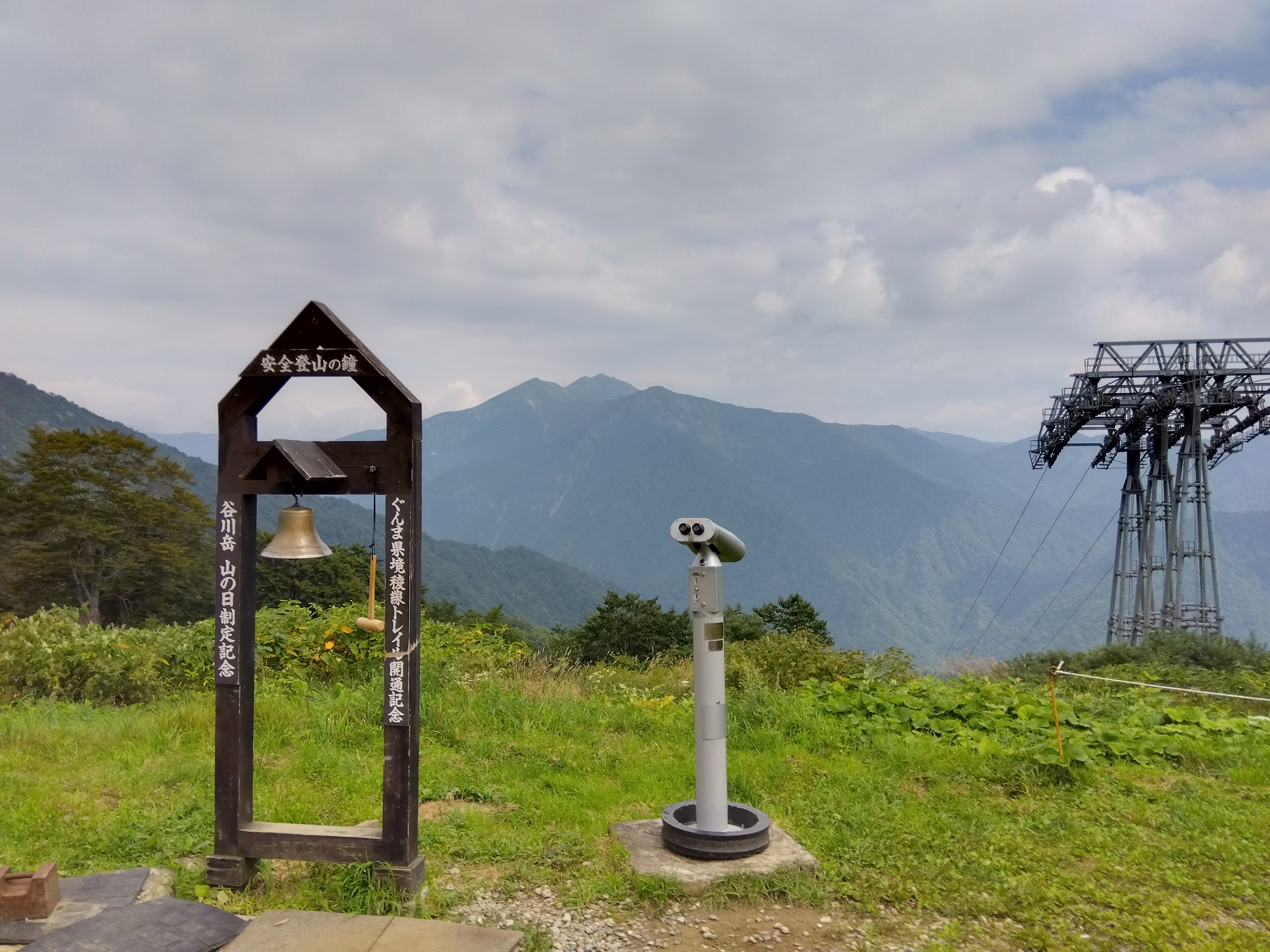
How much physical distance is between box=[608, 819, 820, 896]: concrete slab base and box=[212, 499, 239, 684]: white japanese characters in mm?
2532

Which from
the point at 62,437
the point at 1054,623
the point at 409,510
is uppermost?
the point at 62,437

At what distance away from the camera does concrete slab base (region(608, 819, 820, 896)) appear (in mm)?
4684

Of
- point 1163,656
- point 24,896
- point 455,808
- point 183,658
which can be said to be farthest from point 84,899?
point 1163,656

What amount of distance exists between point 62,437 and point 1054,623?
164823 mm

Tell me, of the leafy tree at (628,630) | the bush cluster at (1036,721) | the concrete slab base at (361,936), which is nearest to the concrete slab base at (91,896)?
the concrete slab base at (361,936)

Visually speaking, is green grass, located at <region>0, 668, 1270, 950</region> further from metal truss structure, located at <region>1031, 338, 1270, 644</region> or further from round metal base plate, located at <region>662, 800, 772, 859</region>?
metal truss structure, located at <region>1031, 338, 1270, 644</region>

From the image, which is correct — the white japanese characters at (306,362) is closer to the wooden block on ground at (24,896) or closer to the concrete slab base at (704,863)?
the wooden block on ground at (24,896)

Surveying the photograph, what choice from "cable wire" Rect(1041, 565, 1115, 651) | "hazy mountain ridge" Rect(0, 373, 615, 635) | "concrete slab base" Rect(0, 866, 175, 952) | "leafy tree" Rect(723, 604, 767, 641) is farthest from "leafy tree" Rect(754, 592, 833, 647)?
"cable wire" Rect(1041, 565, 1115, 651)

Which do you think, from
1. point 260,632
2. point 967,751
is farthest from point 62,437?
point 967,751

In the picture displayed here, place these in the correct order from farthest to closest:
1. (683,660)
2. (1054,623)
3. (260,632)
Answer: (1054,623), (683,660), (260,632)

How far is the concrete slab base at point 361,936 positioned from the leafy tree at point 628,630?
31.2 meters

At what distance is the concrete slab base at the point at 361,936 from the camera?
12.1ft

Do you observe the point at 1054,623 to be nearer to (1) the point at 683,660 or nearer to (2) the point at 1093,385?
(2) the point at 1093,385

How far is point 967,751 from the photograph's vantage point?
704 cm
